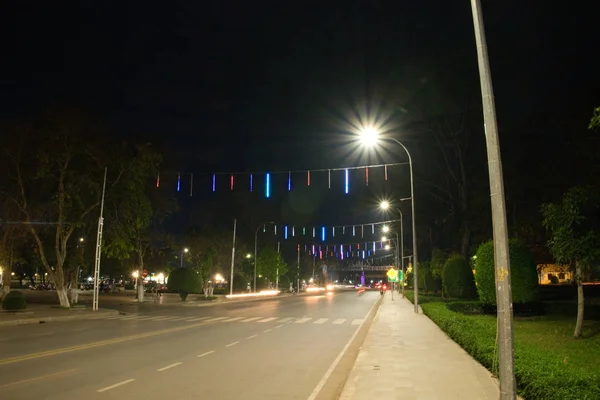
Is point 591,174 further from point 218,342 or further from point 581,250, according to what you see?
point 218,342

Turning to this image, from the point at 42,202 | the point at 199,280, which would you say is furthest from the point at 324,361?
the point at 199,280

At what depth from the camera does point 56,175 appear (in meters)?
37.6

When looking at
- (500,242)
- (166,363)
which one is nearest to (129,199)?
(166,363)

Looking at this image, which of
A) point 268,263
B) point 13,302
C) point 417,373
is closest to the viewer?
point 417,373

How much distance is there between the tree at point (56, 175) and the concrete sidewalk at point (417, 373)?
2874cm

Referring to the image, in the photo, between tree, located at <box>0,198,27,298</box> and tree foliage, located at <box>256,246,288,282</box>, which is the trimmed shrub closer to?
tree foliage, located at <box>256,246,288,282</box>

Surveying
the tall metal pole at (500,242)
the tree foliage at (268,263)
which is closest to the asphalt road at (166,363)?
the tall metal pole at (500,242)

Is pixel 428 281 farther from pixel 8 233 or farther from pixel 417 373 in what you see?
pixel 417 373

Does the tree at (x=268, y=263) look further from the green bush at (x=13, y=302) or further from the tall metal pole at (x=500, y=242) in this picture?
the tall metal pole at (x=500, y=242)

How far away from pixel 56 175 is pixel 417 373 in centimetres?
3443

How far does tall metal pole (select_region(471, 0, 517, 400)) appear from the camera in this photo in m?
6.49

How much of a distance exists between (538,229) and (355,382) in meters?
34.1

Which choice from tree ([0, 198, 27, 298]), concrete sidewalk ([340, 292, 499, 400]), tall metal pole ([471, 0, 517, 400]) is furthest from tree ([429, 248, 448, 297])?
tall metal pole ([471, 0, 517, 400])

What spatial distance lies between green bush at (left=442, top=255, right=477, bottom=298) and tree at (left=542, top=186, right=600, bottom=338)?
21843mm
